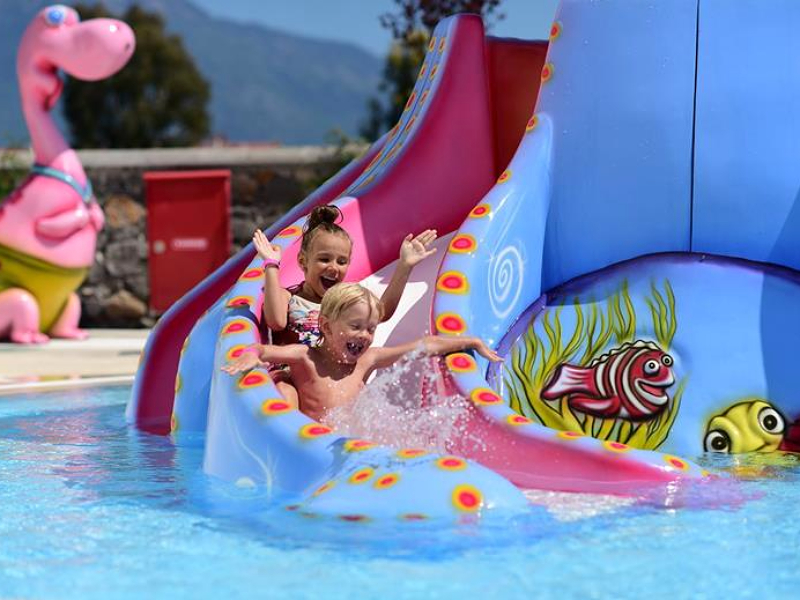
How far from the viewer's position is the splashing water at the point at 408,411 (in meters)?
3.52

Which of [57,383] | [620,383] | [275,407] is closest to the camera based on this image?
[275,407]

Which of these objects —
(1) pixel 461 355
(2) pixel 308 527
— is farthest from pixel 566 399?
(2) pixel 308 527

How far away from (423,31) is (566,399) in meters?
8.68

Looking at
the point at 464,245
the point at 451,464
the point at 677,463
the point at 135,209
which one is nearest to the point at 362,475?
the point at 451,464

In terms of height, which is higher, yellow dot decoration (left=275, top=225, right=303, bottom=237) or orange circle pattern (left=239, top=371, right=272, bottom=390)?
yellow dot decoration (left=275, top=225, right=303, bottom=237)

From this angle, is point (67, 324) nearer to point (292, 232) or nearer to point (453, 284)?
A: point (292, 232)

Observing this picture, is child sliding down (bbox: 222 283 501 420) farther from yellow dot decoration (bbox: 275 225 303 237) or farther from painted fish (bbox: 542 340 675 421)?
yellow dot decoration (bbox: 275 225 303 237)

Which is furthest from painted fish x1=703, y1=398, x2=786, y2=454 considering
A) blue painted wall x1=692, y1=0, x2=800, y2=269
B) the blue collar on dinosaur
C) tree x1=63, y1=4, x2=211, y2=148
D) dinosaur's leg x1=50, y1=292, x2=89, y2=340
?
tree x1=63, y1=4, x2=211, y2=148

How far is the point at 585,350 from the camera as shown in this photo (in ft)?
13.6

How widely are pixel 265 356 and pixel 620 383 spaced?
1176mm

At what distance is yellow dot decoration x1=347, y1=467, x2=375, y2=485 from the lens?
2967 mm

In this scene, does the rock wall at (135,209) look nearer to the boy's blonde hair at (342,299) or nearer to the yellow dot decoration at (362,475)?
the boy's blonde hair at (342,299)

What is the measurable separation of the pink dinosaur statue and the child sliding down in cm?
605

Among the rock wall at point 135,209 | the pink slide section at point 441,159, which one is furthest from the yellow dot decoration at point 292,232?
the rock wall at point 135,209
